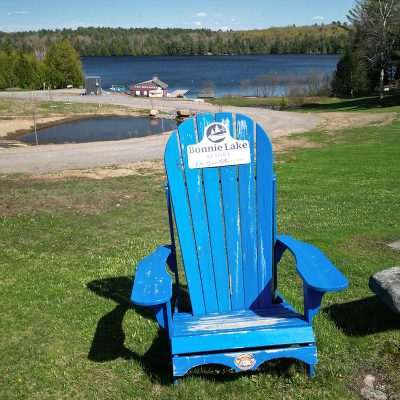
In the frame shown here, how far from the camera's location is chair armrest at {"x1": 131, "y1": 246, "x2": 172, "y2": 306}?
265 centimetres

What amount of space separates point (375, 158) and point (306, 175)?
9.16 ft

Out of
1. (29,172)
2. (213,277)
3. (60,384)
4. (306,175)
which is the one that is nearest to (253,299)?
→ (213,277)

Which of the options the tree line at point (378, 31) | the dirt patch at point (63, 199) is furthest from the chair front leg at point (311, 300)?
the tree line at point (378, 31)

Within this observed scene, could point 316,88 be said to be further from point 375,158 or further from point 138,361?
point 138,361

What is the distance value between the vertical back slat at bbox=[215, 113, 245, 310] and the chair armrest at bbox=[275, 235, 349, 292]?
0.34 metres

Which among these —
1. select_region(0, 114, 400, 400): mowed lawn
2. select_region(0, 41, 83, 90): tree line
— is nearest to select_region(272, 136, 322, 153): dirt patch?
select_region(0, 114, 400, 400): mowed lawn

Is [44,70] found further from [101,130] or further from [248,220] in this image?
[248,220]

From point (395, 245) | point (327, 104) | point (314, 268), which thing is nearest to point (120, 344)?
point (314, 268)

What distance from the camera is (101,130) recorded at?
85.6 feet

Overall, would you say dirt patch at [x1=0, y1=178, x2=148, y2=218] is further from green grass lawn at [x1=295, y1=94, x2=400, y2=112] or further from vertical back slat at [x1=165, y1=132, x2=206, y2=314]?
green grass lawn at [x1=295, y1=94, x2=400, y2=112]

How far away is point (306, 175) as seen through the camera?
1070cm

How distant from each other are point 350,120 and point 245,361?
942 inches

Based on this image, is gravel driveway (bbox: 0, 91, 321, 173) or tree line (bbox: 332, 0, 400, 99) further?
tree line (bbox: 332, 0, 400, 99)

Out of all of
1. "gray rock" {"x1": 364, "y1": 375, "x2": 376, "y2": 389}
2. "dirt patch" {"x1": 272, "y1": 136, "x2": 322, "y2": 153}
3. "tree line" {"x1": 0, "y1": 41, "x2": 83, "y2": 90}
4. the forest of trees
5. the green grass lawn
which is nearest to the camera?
"gray rock" {"x1": 364, "y1": 375, "x2": 376, "y2": 389}
